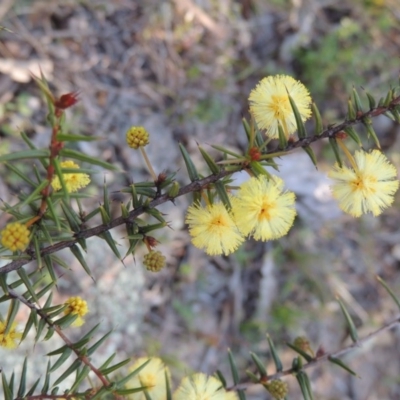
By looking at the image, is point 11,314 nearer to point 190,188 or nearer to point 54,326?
point 54,326

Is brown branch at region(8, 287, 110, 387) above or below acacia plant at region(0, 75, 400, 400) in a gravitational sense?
below

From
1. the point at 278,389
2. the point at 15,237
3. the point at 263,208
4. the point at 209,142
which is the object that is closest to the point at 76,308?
the point at 15,237

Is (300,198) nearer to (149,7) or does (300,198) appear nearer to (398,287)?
(398,287)

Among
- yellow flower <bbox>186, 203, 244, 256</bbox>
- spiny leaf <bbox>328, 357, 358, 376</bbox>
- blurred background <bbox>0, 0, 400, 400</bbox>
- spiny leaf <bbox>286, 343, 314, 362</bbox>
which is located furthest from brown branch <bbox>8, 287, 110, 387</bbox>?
blurred background <bbox>0, 0, 400, 400</bbox>

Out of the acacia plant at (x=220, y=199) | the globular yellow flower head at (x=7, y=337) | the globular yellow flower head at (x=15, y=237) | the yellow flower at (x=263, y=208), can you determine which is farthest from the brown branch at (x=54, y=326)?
the yellow flower at (x=263, y=208)

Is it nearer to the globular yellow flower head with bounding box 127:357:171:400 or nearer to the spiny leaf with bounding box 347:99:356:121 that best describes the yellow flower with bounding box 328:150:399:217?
the spiny leaf with bounding box 347:99:356:121

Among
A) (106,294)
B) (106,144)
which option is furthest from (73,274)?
(106,144)
